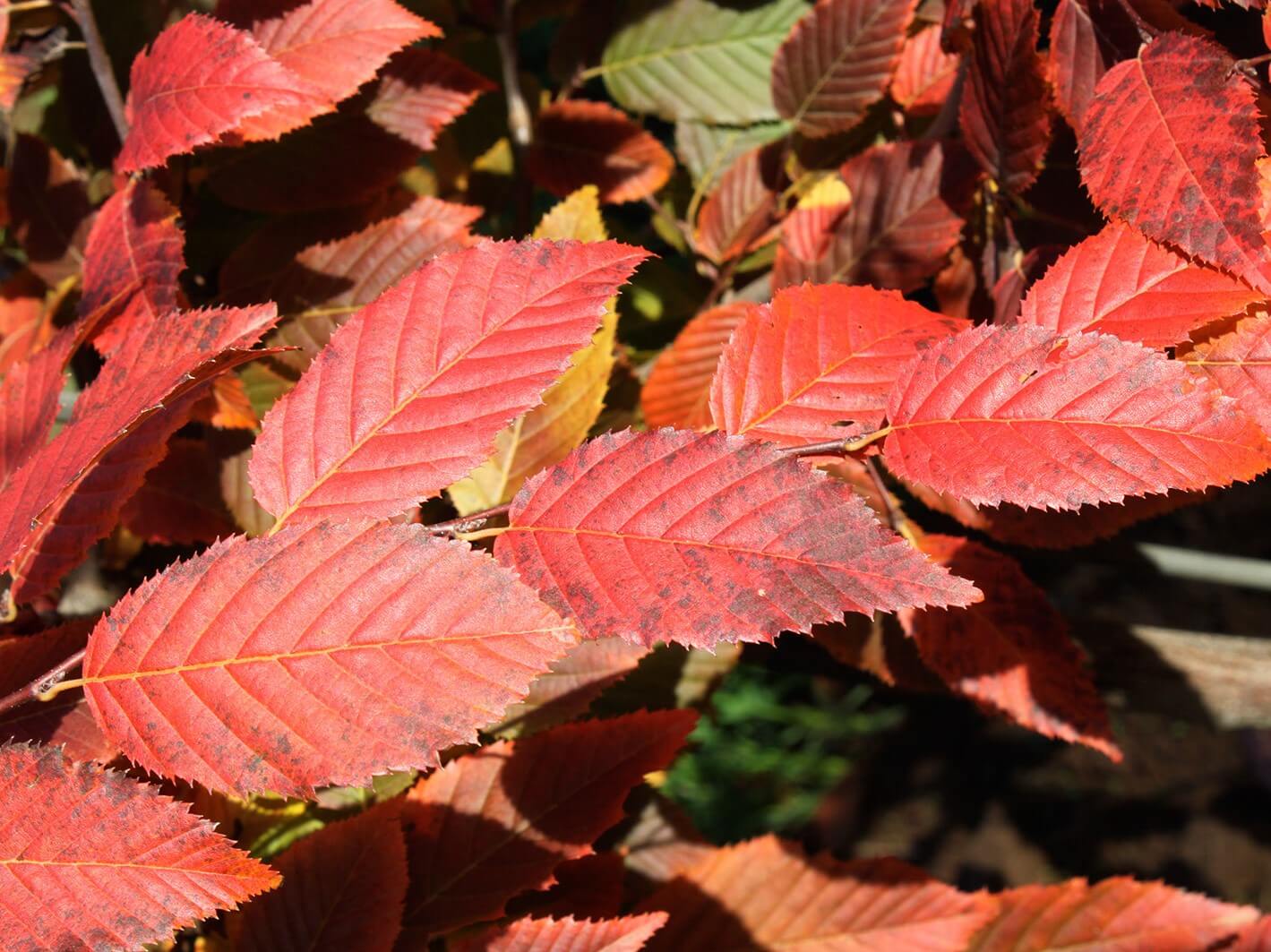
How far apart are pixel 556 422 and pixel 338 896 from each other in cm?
36

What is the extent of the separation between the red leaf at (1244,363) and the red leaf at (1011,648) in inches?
10.2

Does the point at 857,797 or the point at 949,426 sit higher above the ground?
the point at 949,426

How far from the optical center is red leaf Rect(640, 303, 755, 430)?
0.86 meters

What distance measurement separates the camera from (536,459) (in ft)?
2.57

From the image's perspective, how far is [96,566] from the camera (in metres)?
1.00

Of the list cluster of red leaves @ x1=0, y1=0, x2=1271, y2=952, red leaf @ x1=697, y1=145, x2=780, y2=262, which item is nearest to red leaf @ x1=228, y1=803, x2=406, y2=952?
cluster of red leaves @ x1=0, y1=0, x2=1271, y2=952

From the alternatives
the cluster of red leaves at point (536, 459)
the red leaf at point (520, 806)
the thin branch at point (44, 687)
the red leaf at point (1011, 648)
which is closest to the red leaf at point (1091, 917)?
the cluster of red leaves at point (536, 459)

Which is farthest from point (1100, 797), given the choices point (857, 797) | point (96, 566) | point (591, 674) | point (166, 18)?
point (166, 18)

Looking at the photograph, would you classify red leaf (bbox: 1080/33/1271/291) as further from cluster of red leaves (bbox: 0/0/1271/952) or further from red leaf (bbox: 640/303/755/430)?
red leaf (bbox: 640/303/755/430)

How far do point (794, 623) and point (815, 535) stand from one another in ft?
0.14

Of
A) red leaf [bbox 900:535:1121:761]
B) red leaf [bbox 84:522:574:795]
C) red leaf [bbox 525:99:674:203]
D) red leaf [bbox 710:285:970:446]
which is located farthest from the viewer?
red leaf [bbox 525:99:674:203]

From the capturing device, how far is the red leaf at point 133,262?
25.7 inches

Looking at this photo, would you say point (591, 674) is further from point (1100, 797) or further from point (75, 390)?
point (1100, 797)

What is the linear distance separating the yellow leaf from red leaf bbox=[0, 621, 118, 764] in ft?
0.91
